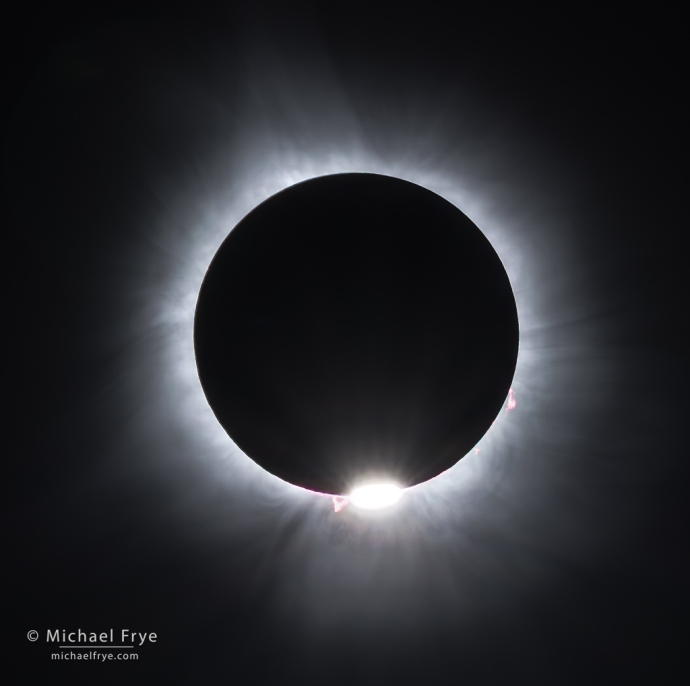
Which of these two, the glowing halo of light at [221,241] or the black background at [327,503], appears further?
the glowing halo of light at [221,241]

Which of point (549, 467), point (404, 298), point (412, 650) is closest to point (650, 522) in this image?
point (549, 467)

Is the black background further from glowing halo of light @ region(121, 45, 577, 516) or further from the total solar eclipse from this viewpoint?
the total solar eclipse

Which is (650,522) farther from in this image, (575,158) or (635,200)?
(575,158)

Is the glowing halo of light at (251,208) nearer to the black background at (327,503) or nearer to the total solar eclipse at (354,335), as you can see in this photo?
the black background at (327,503)

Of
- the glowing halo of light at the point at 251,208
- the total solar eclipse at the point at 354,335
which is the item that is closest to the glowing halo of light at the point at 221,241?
the glowing halo of light at the point at 251,208

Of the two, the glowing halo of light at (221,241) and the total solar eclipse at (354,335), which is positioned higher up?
the glowing halo of light at (221,241)

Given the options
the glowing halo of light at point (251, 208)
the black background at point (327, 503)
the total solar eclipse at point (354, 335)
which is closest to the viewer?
the total solar eclipse at point (354, 335)

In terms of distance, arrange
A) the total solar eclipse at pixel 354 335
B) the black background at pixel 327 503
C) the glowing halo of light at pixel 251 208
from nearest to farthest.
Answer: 1. the total solar eclipse at pixel 354 335
2. the black background at pixel 327 503
3. the glowing halo of light at pixel 251 208
